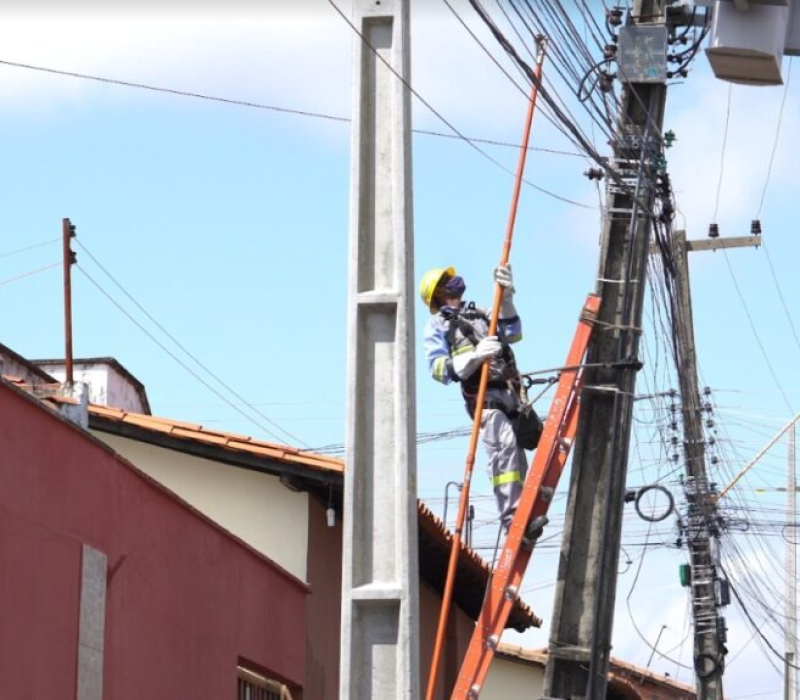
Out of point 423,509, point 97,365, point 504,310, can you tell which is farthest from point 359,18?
point 97,365

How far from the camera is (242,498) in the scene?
16.8 m

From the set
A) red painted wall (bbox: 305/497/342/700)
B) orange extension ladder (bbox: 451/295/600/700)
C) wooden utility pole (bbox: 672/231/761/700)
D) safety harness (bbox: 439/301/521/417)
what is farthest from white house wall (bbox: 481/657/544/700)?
safety harness (bbox: 439/301/521/417)

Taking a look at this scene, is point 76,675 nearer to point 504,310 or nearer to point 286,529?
point 504,310

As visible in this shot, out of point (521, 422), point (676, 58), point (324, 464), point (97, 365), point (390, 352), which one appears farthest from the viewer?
point (97, 365)

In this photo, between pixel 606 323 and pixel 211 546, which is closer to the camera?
pixel 606 323

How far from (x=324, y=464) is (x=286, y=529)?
3.01 ft

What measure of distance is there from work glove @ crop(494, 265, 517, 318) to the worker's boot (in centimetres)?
134

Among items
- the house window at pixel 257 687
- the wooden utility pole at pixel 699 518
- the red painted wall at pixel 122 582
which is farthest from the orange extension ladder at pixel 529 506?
the wooden utility pole at pixel 699 518

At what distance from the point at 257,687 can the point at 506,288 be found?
559 centimetres

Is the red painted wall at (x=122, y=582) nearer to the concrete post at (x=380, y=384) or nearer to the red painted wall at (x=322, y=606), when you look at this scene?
the red painted wall at (x=322, y=606)

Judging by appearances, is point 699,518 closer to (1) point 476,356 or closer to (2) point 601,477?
(2) point 601,477

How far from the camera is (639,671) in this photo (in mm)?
36656

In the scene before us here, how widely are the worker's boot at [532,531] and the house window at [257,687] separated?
396cm

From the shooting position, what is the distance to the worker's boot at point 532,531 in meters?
11.6
